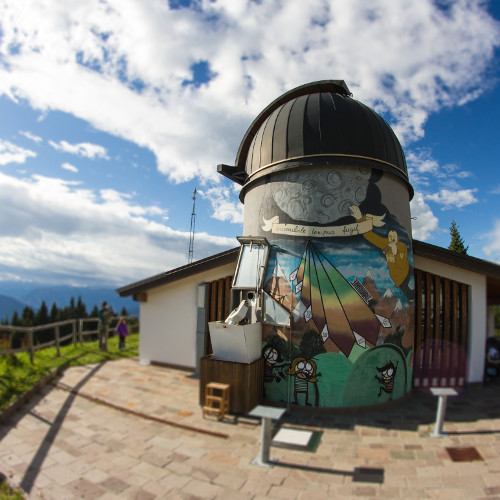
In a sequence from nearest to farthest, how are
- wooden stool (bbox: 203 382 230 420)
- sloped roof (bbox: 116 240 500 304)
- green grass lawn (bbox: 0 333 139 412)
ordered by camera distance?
wooden stool (bbox: 203 382 230 420) → green grass lawn (bbox: 0 333 139 412) → sloped roof (bbox: 116 240 500 304)

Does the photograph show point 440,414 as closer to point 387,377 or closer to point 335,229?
point 387,377

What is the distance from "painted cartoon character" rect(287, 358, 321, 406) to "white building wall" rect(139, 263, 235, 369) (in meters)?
4.12

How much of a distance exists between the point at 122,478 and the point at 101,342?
1073cm

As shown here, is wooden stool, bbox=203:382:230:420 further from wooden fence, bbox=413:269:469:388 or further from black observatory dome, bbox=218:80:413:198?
Result: wooden fence, bbox=413:269:469:388

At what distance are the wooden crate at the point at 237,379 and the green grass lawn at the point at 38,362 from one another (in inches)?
182

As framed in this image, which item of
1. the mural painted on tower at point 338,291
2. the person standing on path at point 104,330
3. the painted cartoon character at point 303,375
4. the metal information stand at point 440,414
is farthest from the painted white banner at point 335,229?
the person standing on path at point 104,330

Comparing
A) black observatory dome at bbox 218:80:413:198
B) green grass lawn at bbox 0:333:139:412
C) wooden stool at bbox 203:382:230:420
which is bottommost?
green grass lawn at bbox 0:333:139:412

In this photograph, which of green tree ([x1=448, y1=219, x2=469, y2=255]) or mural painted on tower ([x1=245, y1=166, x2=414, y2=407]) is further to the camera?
green tree ([x1=448, y1=219, x2=469, y2=255])

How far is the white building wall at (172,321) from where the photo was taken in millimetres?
11531

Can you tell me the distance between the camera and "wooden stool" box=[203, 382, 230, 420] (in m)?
7.31

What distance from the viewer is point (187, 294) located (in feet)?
38.4

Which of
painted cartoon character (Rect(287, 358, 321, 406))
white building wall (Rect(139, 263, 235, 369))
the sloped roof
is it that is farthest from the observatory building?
white building wall (Rect(139, 263, 235, 369))

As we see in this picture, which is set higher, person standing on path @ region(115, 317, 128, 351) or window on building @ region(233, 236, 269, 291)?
window on building @ region(233, 236, 269, 291)

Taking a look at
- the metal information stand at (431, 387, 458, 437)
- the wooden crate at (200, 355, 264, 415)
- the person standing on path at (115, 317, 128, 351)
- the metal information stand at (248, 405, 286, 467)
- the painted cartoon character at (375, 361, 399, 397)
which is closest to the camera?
the metal information stand at (248, 405, 286, 467)
